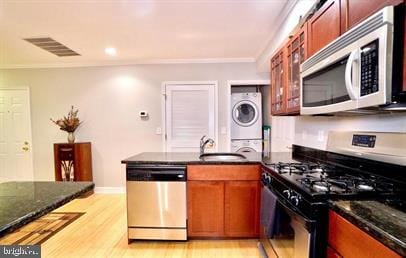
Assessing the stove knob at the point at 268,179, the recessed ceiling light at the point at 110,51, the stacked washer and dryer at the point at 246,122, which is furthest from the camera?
the stacked washer and dryer at the point at 246,122

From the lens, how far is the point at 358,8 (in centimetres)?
140

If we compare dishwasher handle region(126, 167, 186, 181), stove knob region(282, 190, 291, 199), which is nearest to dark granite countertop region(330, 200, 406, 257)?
stove knob region(282, 190, 291, 199)

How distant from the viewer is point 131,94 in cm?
484

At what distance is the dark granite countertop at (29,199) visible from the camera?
98 cm

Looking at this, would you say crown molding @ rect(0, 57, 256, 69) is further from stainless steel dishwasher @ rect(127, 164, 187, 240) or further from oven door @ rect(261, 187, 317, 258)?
oven door @ rect(261, 187, 317, 258)

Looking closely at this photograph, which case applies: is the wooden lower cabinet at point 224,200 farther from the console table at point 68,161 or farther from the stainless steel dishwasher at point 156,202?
the console table at point 68,161

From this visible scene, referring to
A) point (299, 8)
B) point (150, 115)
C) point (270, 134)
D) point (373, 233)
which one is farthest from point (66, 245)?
point (270, 134)

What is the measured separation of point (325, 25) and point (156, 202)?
2115 mm

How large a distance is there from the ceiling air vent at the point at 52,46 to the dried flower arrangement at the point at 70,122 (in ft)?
3.56

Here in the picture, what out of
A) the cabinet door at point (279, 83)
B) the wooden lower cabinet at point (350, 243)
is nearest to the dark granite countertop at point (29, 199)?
the wooden lower cabinet at point (350, 243)

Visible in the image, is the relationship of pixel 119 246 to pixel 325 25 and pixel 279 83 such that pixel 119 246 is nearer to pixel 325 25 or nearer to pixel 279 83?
pixel 279 83

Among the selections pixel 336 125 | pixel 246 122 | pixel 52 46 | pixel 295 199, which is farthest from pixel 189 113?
pixel 295 199

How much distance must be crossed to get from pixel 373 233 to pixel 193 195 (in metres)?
1.91

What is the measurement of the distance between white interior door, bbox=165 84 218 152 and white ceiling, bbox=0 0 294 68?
566mm
